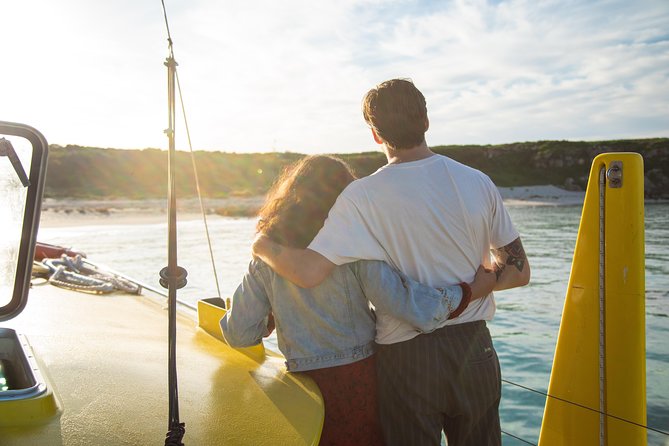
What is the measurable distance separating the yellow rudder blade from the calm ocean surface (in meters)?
2.69

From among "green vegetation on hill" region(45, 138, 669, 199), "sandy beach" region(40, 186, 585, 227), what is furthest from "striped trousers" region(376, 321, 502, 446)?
"green vegetation on hill" region(45, 138, 669, 199)

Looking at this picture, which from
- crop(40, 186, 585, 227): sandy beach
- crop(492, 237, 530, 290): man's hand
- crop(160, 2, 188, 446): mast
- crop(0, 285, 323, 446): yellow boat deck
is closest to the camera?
crop(160, 2, 188, 446): mast

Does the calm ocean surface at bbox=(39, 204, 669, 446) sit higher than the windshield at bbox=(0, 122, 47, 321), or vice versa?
the windshield at bbox=(0, 122, 47, 321)

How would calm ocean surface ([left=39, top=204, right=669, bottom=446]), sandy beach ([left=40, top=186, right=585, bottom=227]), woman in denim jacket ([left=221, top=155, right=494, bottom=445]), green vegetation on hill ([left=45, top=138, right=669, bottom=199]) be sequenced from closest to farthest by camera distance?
woman in denim jacket ([left=221, top=155, right=494, bottom=445]) < calm ocean surface ([left=39, top=204, right=669, bottom=446]) < sandy beach ([left=40, top=186, right=585, bottom=227]) < green vegetation on hill ([left=45, top=138, right=669, bottom=199])

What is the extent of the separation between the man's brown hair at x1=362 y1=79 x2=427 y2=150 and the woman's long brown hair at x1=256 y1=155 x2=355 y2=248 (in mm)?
220

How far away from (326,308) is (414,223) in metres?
0.39

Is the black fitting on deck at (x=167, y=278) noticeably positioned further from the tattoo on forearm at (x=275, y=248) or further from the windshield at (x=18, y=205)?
the windshield at (x=18, y=205)

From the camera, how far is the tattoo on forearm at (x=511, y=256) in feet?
7.09

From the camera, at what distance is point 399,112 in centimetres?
194

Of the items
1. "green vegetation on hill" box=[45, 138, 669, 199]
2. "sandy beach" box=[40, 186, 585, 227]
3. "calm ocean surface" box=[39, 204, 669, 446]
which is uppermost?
"green vegetation on hill" box=[45, 138, 669, 199]

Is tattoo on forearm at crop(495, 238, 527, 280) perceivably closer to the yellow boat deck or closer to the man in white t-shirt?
the man in white t-shirt

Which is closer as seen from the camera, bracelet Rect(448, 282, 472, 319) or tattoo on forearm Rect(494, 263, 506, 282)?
bracelet Rect(448, 282, 472, 319)

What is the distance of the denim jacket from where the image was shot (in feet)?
6.28

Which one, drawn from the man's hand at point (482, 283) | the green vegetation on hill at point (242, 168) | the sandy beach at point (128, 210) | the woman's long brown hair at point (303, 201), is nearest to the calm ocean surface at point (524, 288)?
the sandy beach at point (128, 210)
